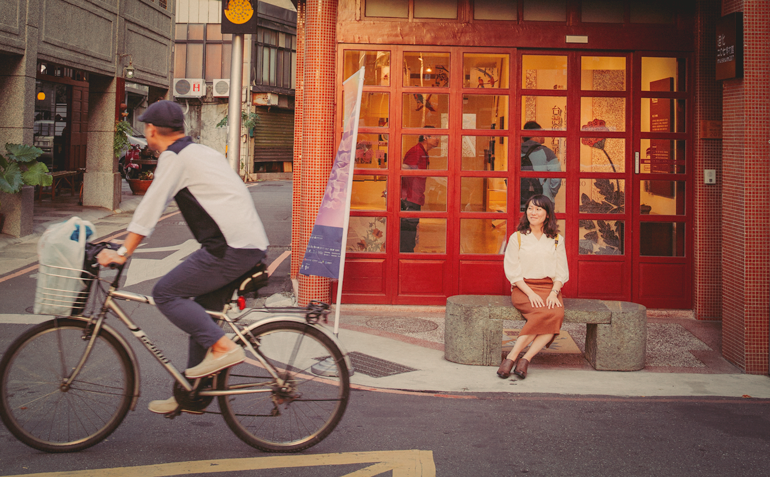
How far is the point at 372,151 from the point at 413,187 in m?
0.67

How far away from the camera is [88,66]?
15.5 m

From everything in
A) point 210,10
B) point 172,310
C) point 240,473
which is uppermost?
point 210,10

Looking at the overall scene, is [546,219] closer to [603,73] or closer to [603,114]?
[603,114]

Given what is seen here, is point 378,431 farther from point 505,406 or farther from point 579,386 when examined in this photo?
point 579,386

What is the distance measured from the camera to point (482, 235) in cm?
890

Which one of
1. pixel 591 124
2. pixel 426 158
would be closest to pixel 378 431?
pixel 426 158

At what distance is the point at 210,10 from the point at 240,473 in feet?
109

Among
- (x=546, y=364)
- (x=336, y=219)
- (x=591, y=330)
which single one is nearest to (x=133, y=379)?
(x=336, y=219)

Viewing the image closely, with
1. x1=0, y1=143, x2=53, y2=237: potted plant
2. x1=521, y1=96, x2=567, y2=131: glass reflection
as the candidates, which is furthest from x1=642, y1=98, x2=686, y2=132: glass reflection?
x1=0, y1=143, x2=53, y2=237: potted plant

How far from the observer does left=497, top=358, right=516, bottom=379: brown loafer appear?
6.16m

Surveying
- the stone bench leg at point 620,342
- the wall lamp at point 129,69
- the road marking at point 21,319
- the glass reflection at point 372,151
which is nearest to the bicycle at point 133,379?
the stone bench leg at point 620,342

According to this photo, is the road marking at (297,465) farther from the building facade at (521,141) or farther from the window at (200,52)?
the window at (200,52)

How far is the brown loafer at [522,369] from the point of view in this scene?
20.2ft

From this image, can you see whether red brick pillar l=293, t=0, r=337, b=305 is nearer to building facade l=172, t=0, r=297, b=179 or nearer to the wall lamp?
the wall lamp
